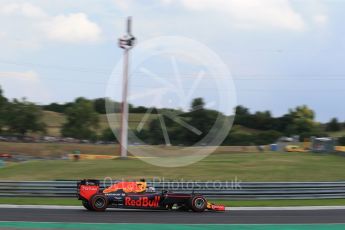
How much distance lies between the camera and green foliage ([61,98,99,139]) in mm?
95000

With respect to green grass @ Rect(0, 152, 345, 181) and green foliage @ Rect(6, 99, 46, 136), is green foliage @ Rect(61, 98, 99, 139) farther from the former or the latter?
green grass @ Rect(0, 152, 345, 181)

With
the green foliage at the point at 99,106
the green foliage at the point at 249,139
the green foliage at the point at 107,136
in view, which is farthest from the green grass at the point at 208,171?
the green foliage at the point at 99,106

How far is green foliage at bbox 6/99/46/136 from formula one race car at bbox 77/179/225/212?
265 feet

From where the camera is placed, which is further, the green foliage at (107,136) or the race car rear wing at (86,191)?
the green foliage at (107,136)

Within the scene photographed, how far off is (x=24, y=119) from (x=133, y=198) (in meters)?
82.0

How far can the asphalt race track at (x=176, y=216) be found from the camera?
1214cm

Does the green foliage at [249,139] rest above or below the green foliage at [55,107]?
below

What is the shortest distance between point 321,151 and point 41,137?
5911 cm

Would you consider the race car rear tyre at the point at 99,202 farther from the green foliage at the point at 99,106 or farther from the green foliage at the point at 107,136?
the green foliage at the point at 99,106

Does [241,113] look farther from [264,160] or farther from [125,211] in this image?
[125,211]

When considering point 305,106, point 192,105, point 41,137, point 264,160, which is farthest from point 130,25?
point 305,106

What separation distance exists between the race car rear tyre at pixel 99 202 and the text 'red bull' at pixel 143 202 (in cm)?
58

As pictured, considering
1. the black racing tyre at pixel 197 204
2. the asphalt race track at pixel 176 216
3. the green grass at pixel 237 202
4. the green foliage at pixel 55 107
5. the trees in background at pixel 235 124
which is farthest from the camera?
the green foliage at pixel 55 107

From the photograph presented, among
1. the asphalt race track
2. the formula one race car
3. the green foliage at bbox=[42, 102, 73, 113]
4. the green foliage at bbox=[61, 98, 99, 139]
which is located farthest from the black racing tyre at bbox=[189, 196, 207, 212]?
the green foliage at bbox=[42, 102, 73, 113]
